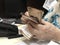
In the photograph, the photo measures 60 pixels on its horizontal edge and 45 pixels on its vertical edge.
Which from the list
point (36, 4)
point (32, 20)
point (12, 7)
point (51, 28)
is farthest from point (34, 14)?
point (12, 7)

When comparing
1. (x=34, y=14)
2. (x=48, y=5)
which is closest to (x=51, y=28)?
(x=34, y=14)

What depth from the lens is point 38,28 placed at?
990mm

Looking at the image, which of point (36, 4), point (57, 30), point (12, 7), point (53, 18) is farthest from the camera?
point (12, 7)

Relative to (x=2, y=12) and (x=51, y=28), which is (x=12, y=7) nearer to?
(x=2, y=12)

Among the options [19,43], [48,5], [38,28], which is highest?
[48,5]

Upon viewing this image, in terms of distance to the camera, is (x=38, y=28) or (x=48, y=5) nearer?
(x=38, y=28)

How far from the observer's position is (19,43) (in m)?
1.01

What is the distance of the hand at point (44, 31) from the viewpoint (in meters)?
0.97

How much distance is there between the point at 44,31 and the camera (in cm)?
97

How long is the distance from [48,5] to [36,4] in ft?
0.86

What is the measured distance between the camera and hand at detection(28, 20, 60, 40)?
97 centimetres

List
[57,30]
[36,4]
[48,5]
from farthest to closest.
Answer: [36,4] → [48,5] → [57,30]

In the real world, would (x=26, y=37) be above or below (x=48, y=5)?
below

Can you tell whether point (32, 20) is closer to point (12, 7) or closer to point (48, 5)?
point (48, 5)
